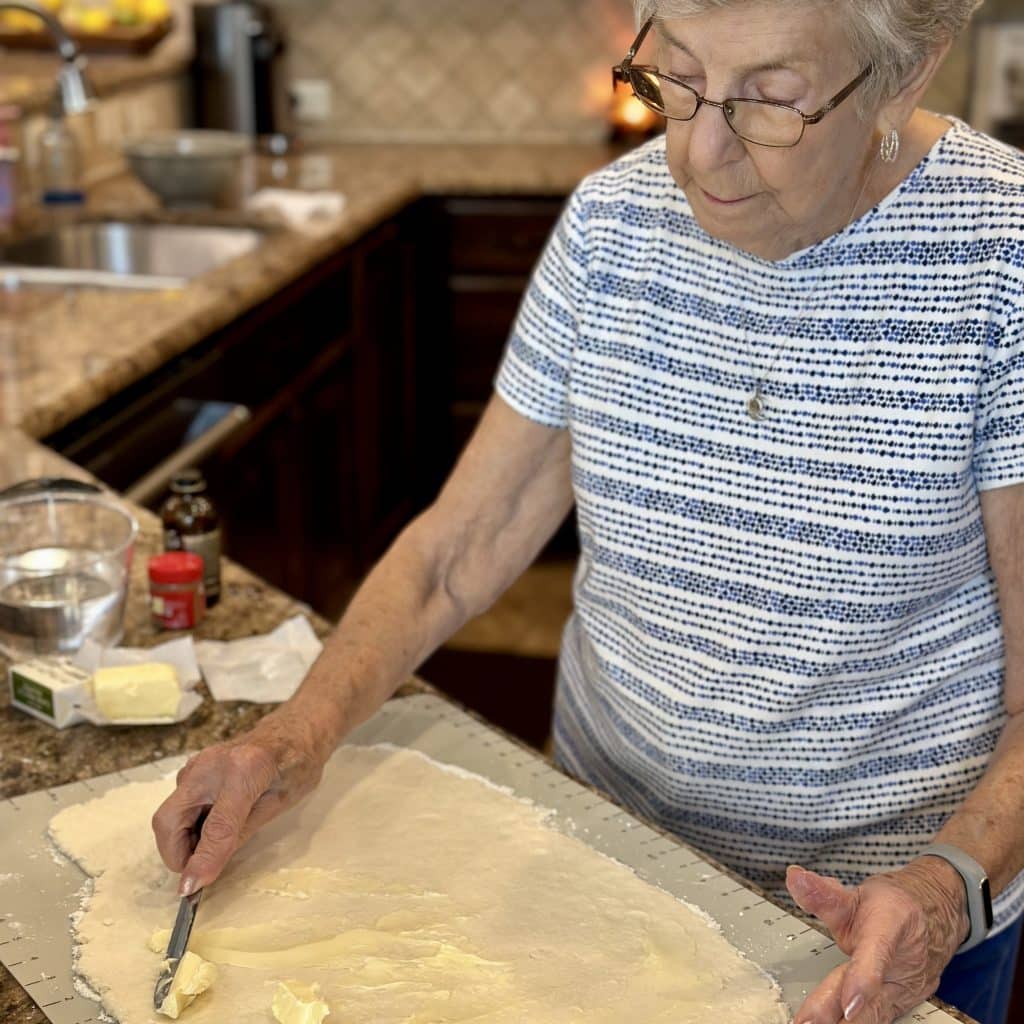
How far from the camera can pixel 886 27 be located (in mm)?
992

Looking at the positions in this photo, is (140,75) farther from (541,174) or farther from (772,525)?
(772,525)

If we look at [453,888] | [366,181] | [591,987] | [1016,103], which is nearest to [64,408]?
[453,888]

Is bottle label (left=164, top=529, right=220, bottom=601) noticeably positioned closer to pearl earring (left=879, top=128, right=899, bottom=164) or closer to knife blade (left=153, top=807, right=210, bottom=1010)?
knife blade (left=153, top=807, right=210, bottom=1010)

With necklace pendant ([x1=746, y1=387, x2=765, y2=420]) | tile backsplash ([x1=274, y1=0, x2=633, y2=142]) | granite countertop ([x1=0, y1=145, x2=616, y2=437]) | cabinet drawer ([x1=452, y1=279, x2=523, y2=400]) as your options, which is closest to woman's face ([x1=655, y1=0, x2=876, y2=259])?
necklace pendant ([x1=746, y1=387, x2=765, y2=420])

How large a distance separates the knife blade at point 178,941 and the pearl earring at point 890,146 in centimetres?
71

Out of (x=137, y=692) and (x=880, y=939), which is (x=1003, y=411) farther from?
(x=137, y=692)

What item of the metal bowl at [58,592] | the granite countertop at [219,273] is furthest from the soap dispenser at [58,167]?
the metal bowl at [58,592]

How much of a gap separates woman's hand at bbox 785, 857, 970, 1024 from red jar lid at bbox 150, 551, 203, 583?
0.64m

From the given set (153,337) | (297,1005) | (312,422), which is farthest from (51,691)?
(312,422)

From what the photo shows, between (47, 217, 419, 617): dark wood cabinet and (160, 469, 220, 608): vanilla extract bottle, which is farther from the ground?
(160, 469, 220, 608): vanilla extract bottle

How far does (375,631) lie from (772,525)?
338 millimetres

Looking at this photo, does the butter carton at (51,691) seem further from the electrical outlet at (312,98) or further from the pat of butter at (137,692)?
the electrical outlet at (312,98)

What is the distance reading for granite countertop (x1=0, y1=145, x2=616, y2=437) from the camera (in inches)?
75.7

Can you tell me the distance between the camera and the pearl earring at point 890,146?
42.7 inches
